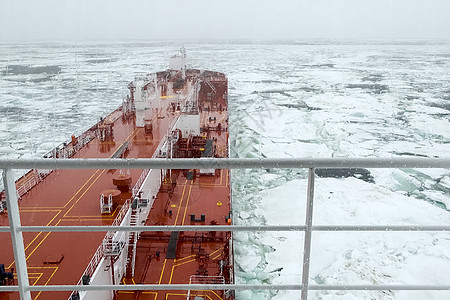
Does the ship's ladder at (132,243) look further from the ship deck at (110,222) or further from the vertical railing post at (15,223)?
the vertical railing post at (15,223)

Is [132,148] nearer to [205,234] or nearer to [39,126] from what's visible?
[205,234]

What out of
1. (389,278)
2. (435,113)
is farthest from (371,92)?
(389,278)

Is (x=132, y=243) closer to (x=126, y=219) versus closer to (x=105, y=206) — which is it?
(x=126, y=219)

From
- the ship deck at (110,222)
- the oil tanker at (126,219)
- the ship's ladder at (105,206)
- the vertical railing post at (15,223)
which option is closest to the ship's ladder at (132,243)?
the oil tanker at (126,219)

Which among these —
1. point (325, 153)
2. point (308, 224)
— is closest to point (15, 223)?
point (308, 224)

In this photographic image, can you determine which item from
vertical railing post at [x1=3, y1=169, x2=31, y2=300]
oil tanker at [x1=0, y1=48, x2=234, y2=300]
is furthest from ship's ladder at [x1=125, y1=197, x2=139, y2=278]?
vertical railing post at [x1=3, y1=169, x2=31, y2=300]

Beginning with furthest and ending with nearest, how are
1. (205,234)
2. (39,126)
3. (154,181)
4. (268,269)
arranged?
(39,126) < (154,181) < (205,234) < (268,269)
